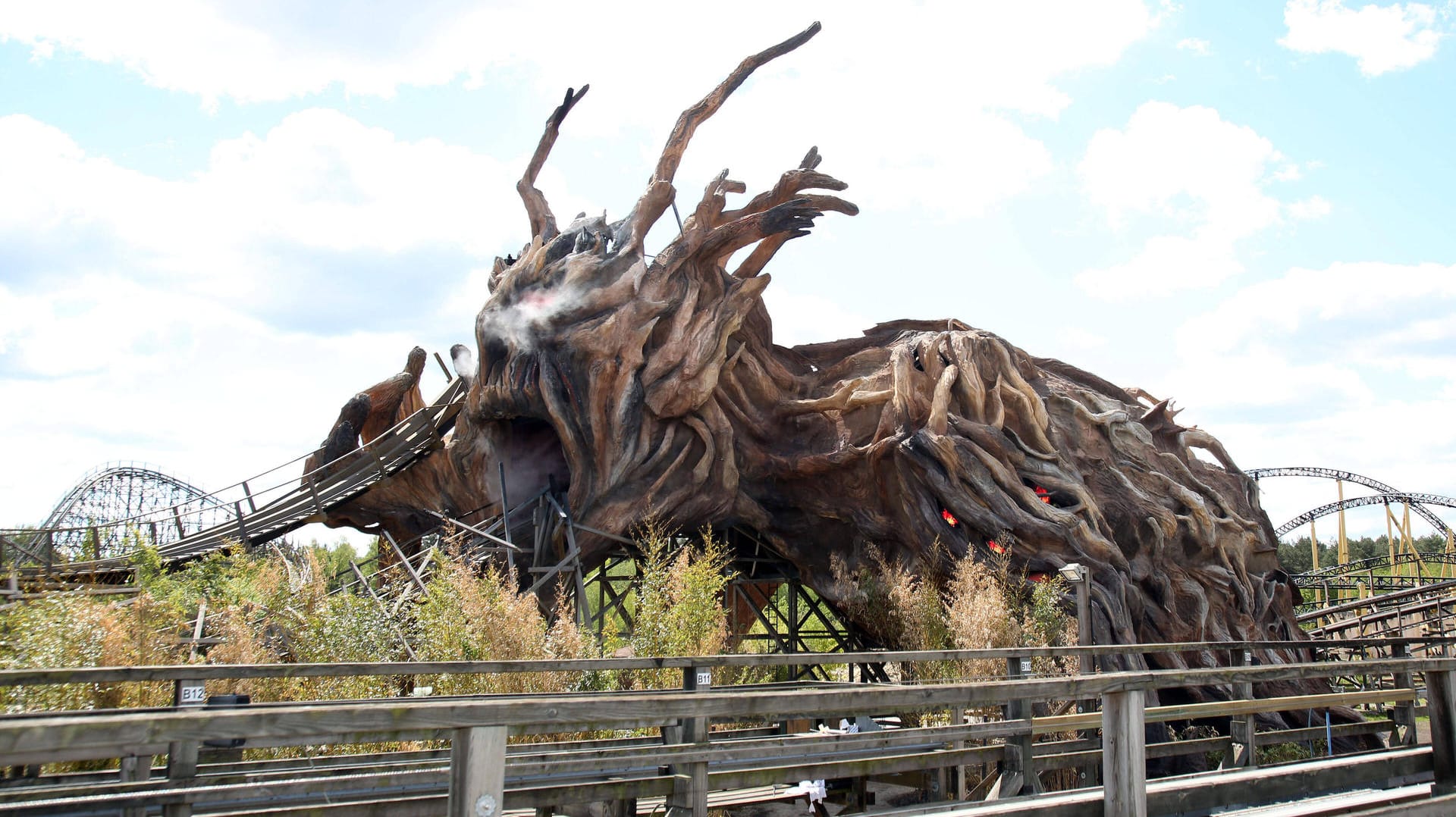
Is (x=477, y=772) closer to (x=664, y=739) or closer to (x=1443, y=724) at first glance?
(x=664, y=739)

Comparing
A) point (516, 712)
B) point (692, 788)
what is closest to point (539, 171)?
point (692, 788)

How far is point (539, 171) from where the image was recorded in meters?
17.8

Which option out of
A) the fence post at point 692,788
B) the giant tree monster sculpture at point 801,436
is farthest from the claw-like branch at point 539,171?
the fence post at point 692,788

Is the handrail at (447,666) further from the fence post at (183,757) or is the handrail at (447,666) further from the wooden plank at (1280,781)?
the wooden plank at (1280,781)

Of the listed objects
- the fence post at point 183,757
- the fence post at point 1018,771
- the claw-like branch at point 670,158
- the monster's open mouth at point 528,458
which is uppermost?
the claw-like branch at point 670,158

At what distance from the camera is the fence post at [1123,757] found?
3775 millimetres

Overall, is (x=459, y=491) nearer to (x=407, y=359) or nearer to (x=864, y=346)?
(x=407, y=359)

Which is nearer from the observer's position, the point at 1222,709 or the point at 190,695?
the point at 190,695

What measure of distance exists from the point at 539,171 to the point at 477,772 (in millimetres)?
15965

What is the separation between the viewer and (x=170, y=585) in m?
14.2

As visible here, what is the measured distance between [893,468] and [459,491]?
732 cm

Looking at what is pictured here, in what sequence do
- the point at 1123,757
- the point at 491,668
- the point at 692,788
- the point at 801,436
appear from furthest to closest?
the point at 801,436 → the point at 491,668 → the point at 692,788 → the point at 1123,757

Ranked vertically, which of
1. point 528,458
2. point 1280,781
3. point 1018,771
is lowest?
point 1018,771

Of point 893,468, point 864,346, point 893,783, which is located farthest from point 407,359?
point 893,783
